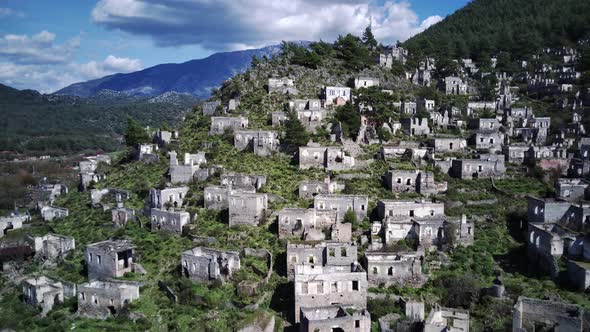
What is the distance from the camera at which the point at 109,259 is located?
36.8 metres

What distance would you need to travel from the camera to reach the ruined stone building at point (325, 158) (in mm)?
49594

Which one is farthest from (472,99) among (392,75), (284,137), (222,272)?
(222,272)

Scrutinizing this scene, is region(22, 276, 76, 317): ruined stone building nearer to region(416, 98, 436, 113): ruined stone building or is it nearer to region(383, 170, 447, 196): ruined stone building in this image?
region(383, 170, 447, 196): ruined stone building

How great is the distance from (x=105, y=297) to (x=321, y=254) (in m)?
14.0

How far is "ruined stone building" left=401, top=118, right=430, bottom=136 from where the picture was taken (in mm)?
59469

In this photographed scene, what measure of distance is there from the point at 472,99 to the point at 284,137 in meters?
34.5

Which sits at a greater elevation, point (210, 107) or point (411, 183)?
point (210, 107)

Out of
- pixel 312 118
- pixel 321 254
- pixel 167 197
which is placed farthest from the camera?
pixel 312 118

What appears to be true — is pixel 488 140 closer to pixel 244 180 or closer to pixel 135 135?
pixel 244 180

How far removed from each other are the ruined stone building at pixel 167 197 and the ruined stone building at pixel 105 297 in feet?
36.5

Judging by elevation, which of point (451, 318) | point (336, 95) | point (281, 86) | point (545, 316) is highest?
point (281, 86)

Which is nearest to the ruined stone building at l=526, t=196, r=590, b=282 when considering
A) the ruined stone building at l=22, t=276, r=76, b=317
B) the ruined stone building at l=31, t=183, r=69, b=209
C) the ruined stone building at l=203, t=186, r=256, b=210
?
the ruined stone building at l=203, t=186, r=256, b=210

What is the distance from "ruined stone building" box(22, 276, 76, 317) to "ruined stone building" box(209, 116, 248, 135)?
26543 millimetres

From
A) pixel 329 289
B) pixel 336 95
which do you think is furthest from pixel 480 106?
pixel 329 289
